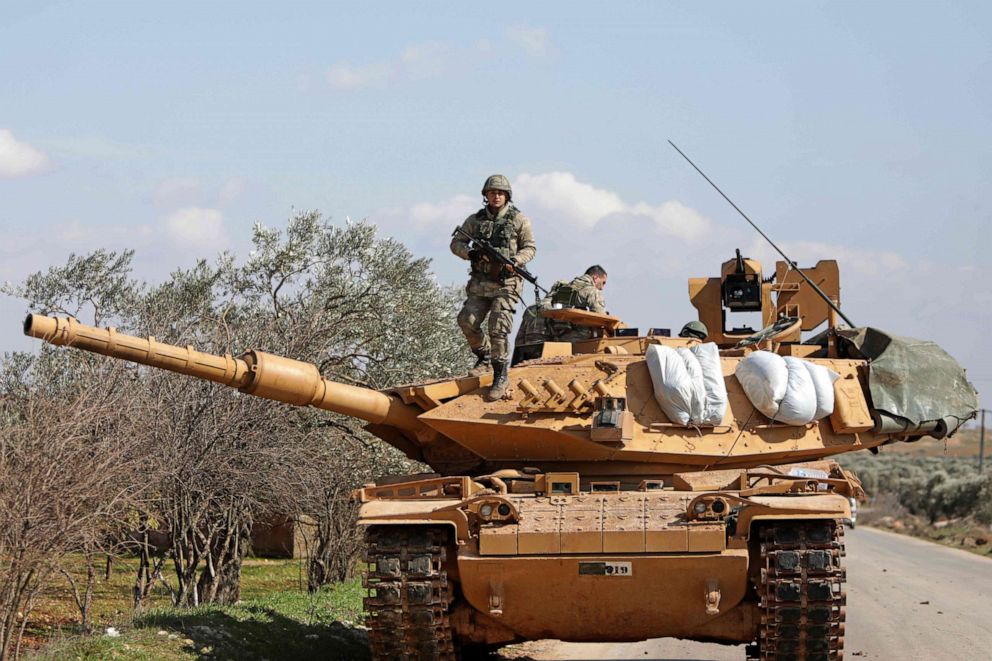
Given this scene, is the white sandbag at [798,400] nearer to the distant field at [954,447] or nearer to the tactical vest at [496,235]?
the tactical vest at [496,235]

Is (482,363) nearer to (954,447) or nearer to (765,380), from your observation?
(765,380)

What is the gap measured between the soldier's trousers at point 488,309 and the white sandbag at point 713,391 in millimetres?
1742

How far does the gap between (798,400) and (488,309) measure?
2912mm

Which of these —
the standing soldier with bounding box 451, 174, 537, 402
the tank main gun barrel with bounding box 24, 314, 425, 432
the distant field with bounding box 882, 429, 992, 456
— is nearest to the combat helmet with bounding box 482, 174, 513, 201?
the standing soldier with bounding box 451, 174, 537, 402

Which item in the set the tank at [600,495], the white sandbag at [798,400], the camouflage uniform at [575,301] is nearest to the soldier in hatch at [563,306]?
the camouflage uniform at [575,301]

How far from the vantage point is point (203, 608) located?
13.7m

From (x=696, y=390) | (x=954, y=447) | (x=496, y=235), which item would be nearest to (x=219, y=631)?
(x=496, y=235)

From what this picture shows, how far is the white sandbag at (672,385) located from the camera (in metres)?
11.7

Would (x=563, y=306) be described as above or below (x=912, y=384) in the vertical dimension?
above

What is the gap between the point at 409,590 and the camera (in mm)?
10469

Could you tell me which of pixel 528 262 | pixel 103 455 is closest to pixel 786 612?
pixel 528 262

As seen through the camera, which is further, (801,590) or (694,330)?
(694,330)

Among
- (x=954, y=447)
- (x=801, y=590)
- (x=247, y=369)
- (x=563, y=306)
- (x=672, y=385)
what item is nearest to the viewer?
(x=801, y=590)

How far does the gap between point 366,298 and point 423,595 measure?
36.8ft
